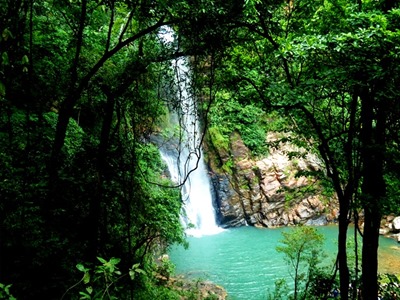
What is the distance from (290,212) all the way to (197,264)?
23.7 feet

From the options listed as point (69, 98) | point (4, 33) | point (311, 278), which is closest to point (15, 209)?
point (69, 98)

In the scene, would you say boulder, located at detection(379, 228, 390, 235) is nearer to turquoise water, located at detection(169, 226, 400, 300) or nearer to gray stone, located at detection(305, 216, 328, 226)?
turquoise water, located at detection(169, 226, 400, 300)

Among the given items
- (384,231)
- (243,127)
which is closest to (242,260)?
(384,231)

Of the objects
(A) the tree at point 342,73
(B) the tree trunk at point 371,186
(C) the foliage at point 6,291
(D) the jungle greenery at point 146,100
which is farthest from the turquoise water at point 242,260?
(C) the foliage at point 6,291

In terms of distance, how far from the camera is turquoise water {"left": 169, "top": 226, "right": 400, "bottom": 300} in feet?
32.2

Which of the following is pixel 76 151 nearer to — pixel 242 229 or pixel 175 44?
pixel 175 44

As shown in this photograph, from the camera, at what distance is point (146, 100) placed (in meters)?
5.52

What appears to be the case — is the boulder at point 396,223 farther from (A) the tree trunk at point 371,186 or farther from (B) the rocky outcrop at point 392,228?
(A) the tree trunk at point 371,186

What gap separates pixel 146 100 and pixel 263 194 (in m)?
12.5

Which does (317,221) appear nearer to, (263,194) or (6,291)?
(263,194)

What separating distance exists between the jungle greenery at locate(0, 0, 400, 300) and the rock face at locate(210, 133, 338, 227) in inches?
397

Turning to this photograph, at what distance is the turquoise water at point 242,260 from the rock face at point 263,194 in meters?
1.26

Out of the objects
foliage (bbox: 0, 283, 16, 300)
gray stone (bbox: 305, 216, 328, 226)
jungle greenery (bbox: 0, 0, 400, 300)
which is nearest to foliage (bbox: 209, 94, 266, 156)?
gray stone (bbox: 305, 216, 328, 226)

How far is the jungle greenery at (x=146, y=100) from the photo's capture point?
3383 millimetres
